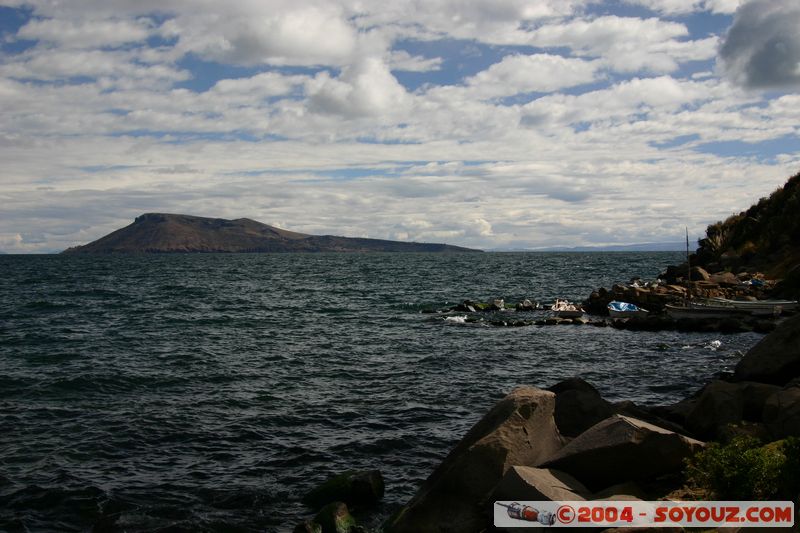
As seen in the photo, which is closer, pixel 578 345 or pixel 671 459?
pixel 671 459

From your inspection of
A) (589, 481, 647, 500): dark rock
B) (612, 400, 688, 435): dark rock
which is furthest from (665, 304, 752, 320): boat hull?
(589, 481, 647, 500): dark rock

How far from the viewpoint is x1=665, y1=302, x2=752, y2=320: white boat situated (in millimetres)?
40594

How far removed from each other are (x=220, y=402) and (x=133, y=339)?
1686 centimetres

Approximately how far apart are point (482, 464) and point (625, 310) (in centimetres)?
3725

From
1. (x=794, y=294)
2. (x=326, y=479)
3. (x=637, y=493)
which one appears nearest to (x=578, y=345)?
(x=794, y=294)

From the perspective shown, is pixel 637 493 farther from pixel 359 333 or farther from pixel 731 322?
pixel 731 322

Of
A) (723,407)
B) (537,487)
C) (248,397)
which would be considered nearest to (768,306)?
A: (723,407)

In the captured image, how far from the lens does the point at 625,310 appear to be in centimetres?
4534

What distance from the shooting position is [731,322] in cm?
3822

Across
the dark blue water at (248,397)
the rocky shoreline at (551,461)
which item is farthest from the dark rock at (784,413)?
the dark blue water at (248,397)

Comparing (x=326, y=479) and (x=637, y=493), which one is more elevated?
(x=637, y=493)

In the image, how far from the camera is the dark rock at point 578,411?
46.9 feet

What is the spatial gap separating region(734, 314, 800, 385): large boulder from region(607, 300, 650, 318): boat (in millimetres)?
26251

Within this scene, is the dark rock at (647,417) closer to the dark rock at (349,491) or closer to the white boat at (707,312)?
the dark rock at (349,491)
